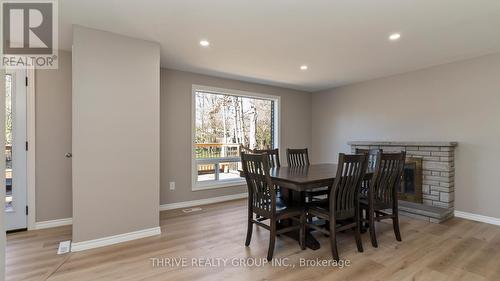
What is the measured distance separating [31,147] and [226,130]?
285 centimetres

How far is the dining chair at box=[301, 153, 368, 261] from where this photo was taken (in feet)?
7.60

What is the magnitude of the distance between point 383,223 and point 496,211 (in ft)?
4.85

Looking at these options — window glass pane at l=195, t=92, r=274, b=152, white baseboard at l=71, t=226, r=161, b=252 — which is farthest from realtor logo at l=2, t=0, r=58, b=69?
window glass pane at l=195, t=92, r=274, b=152

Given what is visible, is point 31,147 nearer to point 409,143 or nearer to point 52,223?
point 52,223

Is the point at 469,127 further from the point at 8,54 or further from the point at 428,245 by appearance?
the point at 8,54

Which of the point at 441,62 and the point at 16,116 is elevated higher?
the point at 441,62

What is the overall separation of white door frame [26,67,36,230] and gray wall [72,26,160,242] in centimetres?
107

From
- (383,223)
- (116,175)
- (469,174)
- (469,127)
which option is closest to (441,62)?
(469,127)

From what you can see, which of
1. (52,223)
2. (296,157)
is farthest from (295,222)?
(52,223)

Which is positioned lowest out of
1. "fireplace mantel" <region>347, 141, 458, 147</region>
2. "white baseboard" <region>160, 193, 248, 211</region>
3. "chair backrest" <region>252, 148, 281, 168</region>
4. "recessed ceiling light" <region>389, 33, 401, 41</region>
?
"white baseboard" <region>160, 193, 248, 211</region>

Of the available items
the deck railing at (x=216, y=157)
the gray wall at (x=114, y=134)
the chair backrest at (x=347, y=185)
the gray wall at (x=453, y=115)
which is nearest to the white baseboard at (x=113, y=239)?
the gray wall at (x=114, y=134)

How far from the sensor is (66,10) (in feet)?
7.36

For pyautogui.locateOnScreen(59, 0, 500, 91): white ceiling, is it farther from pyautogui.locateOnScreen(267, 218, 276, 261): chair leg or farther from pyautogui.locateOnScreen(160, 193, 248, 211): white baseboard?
pyautogui.locateOnScreen(160, 193, 248, 211): white baseboard

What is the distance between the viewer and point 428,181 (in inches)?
149
